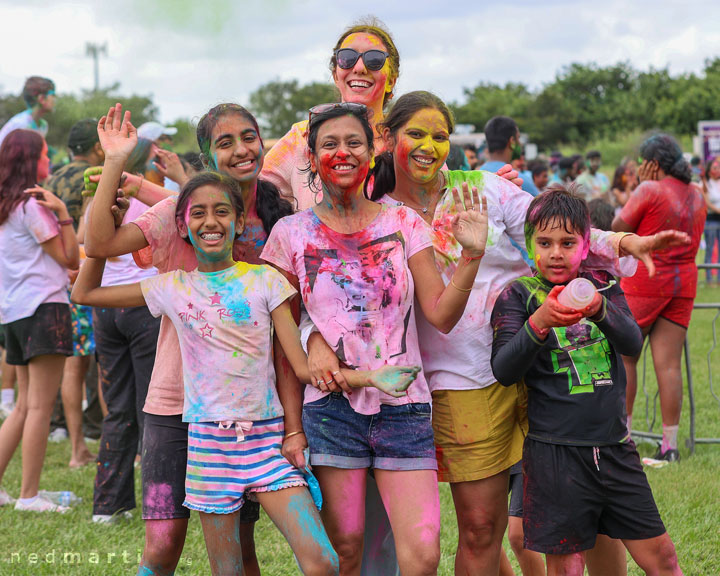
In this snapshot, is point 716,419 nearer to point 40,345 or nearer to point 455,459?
point 455,459

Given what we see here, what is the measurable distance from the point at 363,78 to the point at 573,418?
172cm

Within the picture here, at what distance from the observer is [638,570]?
414cm

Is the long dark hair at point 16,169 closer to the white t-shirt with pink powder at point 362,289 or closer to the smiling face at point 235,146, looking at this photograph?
the smiling face at point 235,146

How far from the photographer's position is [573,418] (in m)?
3.00

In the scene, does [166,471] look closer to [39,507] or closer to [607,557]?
[607,557]

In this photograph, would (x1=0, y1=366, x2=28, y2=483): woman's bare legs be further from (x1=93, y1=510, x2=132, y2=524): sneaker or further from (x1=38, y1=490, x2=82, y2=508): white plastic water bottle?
(x1=93, y1=510, x2=132, y2=524): sneaker

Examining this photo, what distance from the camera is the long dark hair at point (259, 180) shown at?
10.6ft

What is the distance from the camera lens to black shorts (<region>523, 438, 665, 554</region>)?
2.96 meters

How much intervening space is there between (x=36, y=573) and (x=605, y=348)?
311cm

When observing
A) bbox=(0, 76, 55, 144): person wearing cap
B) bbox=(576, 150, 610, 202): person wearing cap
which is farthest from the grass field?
bbox=(576, 150, 610, 202): person wearing cap

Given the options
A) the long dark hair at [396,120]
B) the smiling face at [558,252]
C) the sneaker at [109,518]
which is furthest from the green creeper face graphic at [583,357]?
the sneaker at [109,518]

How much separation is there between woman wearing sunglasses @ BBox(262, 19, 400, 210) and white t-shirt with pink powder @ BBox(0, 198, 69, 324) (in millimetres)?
2303

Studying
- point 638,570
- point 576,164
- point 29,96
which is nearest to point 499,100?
point 576,164

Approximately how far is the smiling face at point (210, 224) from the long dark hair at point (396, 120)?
62cm
